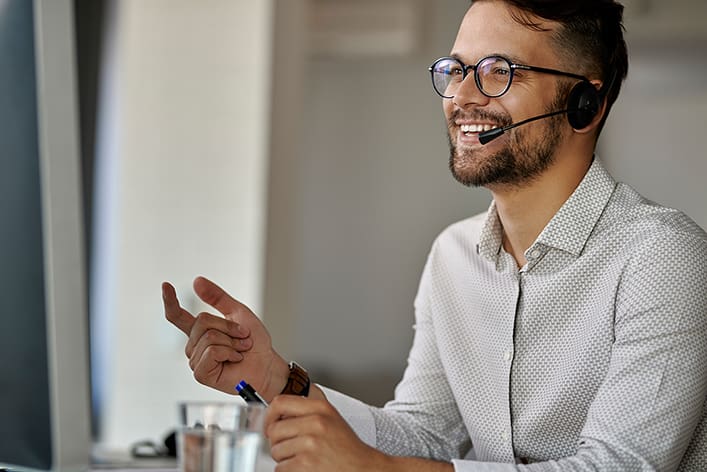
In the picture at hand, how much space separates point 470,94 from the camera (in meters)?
1.35

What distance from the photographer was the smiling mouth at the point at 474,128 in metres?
1.36

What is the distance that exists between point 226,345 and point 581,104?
1.98 feet

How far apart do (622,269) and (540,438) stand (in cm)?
26

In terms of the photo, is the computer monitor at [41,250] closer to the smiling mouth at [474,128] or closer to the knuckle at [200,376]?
the knuckle at [200,376]

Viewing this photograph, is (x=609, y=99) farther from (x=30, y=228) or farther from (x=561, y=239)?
(x=30, y=228)

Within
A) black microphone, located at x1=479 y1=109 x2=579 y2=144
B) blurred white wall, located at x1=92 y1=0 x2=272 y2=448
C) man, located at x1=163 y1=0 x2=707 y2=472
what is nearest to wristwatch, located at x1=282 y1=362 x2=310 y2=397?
man, located at x1=163 y1=0 x2=707 y2=472

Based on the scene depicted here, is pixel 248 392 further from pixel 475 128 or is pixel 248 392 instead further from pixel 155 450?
pixel 155 450

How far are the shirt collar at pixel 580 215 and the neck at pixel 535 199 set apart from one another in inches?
1.8

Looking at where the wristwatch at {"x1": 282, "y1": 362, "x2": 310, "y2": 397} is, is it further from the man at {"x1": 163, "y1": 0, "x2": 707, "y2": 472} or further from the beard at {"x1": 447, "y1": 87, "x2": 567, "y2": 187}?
the beard at {"x1": 447, "y1": 87, "x2": 567, "y2": 187}

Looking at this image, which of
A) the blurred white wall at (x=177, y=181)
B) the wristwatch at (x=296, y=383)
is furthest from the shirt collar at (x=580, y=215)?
the blurred white wall at (x=177, y=181)

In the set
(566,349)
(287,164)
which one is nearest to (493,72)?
(566,349)

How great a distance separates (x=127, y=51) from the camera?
3.30 m

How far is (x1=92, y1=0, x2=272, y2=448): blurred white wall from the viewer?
3152mm

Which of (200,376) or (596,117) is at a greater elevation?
(596,117)
